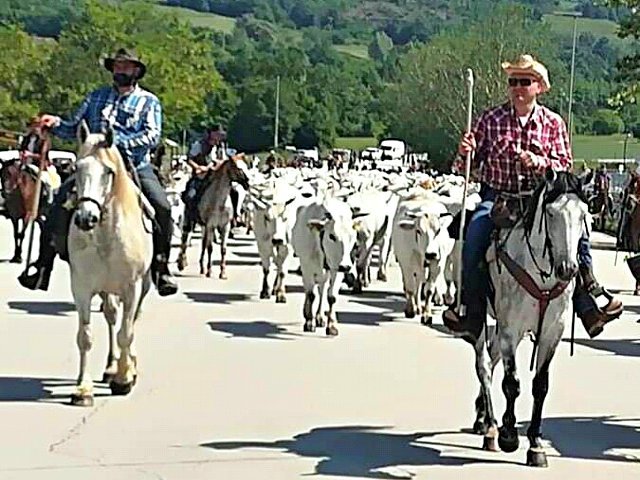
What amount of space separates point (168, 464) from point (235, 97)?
11582cm

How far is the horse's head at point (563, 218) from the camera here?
9.99m

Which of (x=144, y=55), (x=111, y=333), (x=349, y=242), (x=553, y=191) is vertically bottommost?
(x=111, y=333)

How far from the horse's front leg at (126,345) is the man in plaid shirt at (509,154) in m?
3.10

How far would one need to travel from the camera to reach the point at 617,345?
1802 cm

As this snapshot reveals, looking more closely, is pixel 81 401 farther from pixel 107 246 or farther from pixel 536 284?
pixel 536 284

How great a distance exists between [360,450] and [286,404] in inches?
76.1

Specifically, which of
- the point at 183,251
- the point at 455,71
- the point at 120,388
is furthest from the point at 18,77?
the point at 120,388

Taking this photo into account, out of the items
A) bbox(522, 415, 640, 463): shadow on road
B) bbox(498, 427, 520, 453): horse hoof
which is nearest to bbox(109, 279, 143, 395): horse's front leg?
bbox(522, 415, 640, 463): shadow on road

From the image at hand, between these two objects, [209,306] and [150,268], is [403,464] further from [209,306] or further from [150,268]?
[209,306]

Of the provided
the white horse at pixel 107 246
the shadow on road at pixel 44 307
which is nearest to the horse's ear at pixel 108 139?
the white horse at pixel 107 246

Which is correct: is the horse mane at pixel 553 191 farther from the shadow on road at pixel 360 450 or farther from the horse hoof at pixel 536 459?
the shadow on road at pixel 360 450

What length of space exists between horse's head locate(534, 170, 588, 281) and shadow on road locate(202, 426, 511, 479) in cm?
155

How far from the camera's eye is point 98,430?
11367 mm

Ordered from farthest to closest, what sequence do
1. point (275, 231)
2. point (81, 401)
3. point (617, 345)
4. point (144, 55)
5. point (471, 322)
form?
point (144, 55)
point (275, 231)
point (617, 345)
point (81, 401)
point (471, 322)
